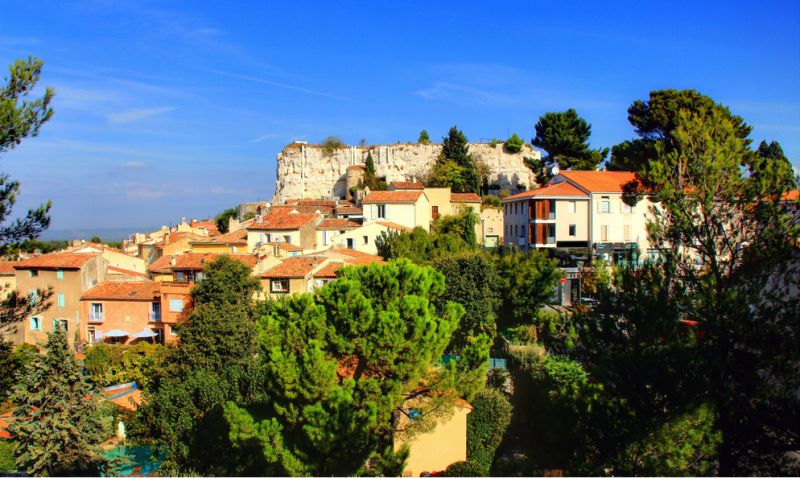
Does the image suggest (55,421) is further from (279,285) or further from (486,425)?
(279,285)

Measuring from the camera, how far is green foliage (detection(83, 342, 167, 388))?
1011 inches

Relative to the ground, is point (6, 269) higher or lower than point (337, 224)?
lower

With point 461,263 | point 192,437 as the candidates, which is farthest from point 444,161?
point 192,437

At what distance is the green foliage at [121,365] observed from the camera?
2567 cm

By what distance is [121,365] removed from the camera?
26531 millimetres

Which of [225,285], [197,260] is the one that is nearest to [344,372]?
[225,285]

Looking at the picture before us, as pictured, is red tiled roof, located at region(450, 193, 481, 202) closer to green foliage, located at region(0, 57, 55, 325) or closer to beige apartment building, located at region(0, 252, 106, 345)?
beige apartment building, located at region(0, 252, 106, 345)

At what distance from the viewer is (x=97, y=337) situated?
30641mm

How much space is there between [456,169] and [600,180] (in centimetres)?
1904

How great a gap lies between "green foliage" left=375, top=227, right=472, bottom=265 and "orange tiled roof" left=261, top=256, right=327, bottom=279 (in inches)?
215

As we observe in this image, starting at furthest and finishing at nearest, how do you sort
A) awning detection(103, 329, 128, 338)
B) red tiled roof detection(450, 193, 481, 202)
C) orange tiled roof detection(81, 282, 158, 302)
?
red tiled roof detection(450, 193, 481, 202) → orange tiled roof detection(81, 282, 158, 302) → awning detection(103, 329, 128, 338)

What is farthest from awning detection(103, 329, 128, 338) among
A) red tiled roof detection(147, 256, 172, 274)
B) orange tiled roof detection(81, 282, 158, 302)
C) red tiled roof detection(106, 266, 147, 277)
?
red tiled roof detection(106, 266, 147, 277)

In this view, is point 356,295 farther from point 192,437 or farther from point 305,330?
point 192,437

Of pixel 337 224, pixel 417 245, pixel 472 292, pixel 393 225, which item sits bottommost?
pixel 472 292
